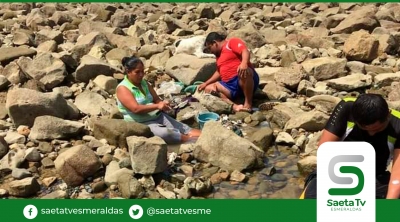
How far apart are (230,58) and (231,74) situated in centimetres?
24

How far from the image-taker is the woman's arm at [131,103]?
20.1ft

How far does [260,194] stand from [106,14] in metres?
11.2

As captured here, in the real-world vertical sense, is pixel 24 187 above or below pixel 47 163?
above

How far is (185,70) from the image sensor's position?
8.42 m

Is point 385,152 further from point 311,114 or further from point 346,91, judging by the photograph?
point 346,91

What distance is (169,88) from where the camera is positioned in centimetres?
815

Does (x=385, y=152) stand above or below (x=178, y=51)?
above

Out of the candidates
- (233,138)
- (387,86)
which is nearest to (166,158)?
(233,138)

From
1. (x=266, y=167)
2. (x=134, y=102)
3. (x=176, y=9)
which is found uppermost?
(x=134, y=102)

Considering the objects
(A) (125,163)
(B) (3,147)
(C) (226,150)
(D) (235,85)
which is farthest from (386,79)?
(B) (3,147)

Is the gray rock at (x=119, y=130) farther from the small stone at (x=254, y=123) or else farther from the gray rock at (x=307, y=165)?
the gray rock at (x=307, y=165)

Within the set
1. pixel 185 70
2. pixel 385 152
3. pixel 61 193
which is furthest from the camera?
pixel 185 70

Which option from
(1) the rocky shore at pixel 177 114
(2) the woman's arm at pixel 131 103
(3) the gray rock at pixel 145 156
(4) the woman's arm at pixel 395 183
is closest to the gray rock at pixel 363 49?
(1) the rocky shore at pixel 177 114

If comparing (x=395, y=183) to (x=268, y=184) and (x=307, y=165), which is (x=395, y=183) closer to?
(x=307, y=165)
